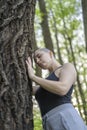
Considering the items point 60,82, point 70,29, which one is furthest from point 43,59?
point 70,29

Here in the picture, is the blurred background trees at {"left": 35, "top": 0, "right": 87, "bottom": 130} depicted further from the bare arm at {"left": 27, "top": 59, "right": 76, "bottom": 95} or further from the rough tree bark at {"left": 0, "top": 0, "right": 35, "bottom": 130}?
the rough tree bark at {"left": 0, "top": 0, "right": 35, "bottom": 130}

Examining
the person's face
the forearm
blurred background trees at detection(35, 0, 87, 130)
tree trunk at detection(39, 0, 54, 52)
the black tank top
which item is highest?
the person's face

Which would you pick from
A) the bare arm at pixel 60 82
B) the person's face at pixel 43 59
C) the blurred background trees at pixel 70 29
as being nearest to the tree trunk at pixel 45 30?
the blurred background trees at pixel 70 29

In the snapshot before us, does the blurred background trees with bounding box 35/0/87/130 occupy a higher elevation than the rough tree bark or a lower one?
lower

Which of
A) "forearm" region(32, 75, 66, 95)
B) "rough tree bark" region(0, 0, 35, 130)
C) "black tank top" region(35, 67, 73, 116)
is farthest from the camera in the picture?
"black tank top" region(35, 67, 73, 116)

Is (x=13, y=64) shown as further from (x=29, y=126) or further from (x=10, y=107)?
(x=29, y=126)

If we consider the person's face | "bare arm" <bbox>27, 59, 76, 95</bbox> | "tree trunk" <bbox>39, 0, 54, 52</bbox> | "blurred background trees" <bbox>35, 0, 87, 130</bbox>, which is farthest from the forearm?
"blurred background trees" <bbox>35, 0, 87, 130</bbox>

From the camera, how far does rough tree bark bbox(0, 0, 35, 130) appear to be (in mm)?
3492

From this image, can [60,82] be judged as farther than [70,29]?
No

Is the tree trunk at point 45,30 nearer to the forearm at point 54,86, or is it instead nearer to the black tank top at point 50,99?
the black tank top at point 50,99

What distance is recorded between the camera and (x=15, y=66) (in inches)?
142

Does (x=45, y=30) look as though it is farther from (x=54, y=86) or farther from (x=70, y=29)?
(x=70, y=29)

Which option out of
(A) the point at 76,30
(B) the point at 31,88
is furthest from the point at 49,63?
(A) the point at 76,30

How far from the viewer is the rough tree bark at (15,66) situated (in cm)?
349
